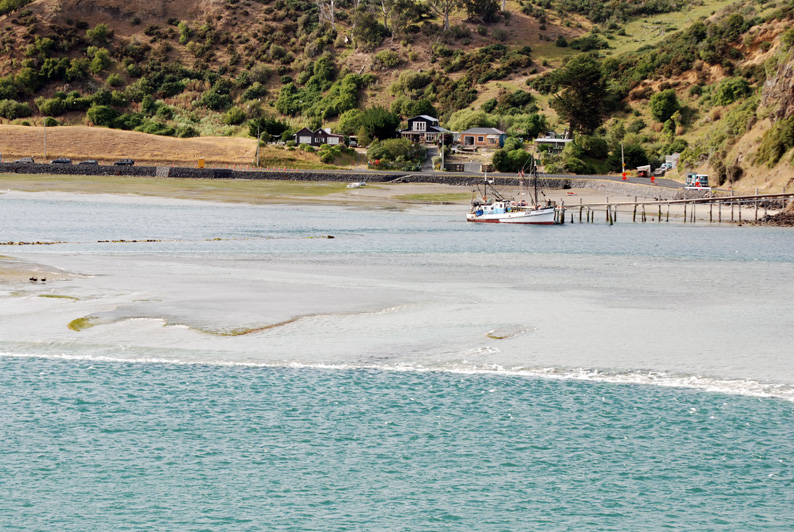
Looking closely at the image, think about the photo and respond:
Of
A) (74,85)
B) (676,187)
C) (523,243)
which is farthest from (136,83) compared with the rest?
(523,243)

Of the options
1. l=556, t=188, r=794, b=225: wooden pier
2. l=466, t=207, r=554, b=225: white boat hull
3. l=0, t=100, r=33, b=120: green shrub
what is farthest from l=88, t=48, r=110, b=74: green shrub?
l=466, t=207, r=554, b=225: white boat hull

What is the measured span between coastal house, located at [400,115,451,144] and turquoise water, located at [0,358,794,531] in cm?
11276

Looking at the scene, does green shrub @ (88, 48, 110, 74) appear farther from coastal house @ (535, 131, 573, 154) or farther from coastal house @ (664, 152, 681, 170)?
coastal house @ (664, 152, 681, 170)

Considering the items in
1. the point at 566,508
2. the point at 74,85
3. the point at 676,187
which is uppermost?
the point at 74,85

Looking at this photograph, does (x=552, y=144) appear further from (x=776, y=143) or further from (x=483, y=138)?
(x=776, y=143)

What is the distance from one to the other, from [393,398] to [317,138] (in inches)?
4395

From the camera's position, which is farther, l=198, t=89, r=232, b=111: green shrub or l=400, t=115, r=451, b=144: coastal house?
l=198, t=89, r=232, b=111: green shrub

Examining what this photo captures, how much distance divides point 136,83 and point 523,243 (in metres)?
128

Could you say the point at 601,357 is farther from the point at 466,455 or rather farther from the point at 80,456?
the point at 80,456

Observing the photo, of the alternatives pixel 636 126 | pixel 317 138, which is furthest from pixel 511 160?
pixel 317 138

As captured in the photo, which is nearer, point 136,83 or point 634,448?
point 634,448

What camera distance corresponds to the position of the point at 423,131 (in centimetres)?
13325

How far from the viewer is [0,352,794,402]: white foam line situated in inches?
838

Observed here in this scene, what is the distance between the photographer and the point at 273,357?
24.0 m
